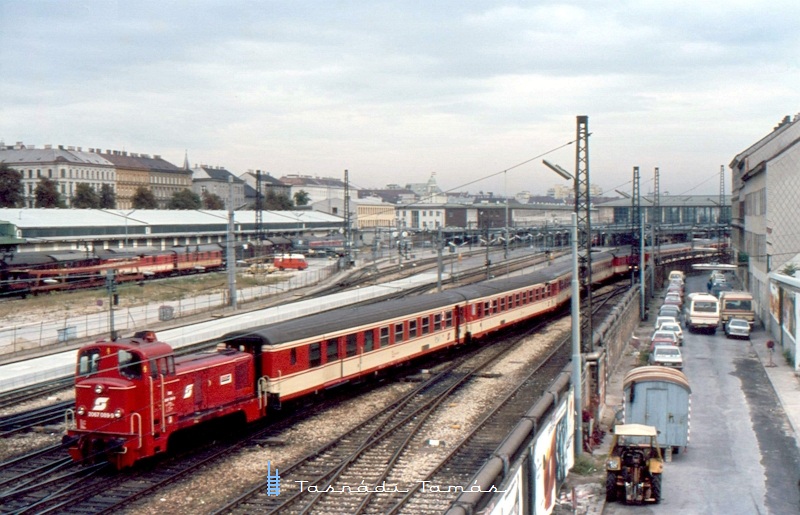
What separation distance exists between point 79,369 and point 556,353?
21.1 metres

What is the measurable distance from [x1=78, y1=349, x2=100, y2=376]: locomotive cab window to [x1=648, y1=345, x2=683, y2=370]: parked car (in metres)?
21.7

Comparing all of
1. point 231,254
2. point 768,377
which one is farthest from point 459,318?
point 231,254

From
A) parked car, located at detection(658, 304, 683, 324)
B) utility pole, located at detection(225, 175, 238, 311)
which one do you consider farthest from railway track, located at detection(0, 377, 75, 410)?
parked car, located at detection(658, 304, 683, 324)

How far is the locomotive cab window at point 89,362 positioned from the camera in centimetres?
1645

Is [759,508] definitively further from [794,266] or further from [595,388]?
[794,266]

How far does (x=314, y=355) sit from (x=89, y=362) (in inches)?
265

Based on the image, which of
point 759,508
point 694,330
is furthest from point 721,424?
point 694,330

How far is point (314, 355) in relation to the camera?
21703mm

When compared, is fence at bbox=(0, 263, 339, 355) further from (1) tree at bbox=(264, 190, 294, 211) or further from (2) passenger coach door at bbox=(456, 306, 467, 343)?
(1) tree at bbox=(264, 190, 294, 211)

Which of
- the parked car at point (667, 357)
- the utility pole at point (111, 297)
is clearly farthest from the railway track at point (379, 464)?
the parked car at point (667, 357)

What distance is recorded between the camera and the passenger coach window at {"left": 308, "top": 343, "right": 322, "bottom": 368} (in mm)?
21469

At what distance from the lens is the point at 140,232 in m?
79.9

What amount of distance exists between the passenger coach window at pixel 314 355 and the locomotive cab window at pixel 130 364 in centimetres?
601

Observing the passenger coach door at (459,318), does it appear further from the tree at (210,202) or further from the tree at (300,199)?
the tree at (300,199)
